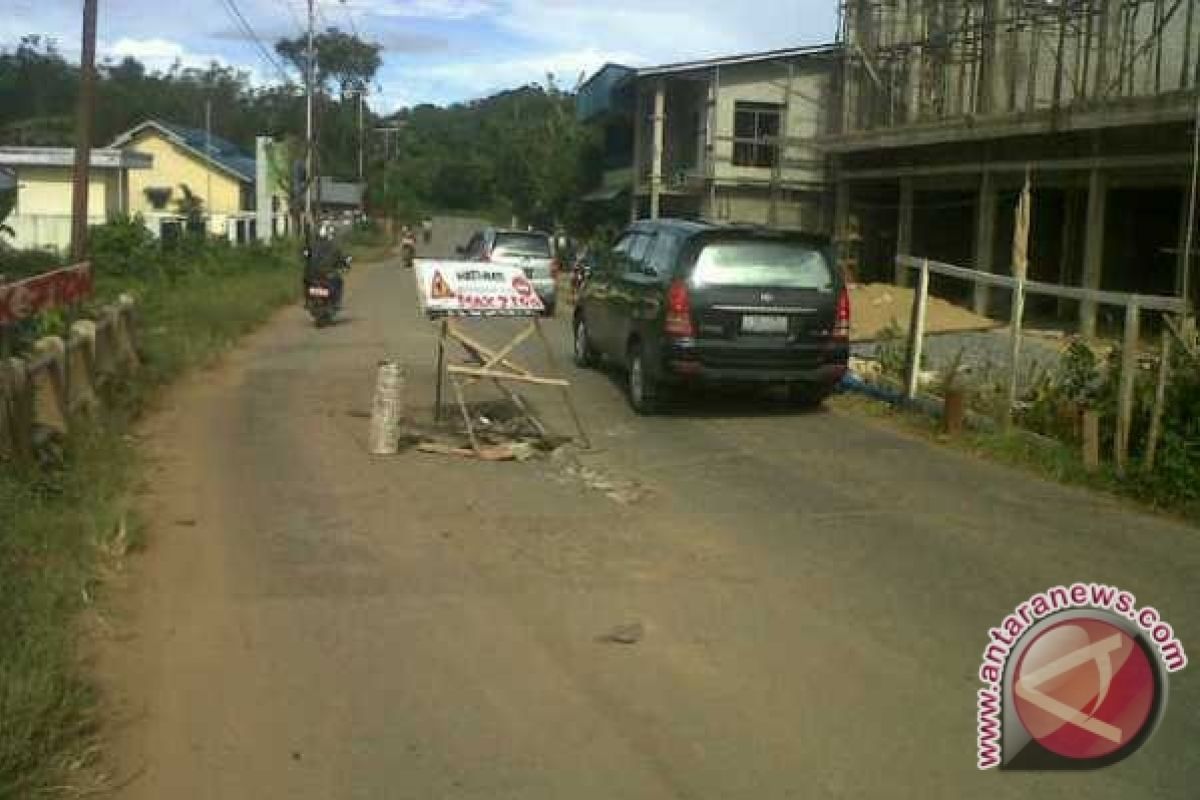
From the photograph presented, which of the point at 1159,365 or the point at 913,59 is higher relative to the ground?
the point at 913,59

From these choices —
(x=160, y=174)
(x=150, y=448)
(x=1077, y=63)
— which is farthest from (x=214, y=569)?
(x=160, y=174)

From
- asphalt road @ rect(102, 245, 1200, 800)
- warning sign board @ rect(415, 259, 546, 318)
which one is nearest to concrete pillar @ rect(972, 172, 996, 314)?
asphalt road @ rect(102, 245, 1200, 800)

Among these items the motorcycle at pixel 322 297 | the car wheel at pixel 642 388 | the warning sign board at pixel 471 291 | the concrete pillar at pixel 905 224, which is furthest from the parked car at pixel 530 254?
the warning sign board at pixel 471 291

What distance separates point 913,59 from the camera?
30266mm

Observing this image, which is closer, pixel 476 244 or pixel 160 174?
pixel 476 244

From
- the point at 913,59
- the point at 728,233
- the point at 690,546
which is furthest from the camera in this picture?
the point at 913,59

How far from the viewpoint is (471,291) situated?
457 inches

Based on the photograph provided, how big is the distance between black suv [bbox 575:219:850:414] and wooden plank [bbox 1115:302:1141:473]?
327cm

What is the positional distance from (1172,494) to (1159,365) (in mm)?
960

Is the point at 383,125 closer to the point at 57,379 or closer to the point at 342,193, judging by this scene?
the point at 342,193

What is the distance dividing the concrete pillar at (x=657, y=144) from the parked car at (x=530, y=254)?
9.33 meters

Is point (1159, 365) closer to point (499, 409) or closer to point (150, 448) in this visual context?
point (499, 409)

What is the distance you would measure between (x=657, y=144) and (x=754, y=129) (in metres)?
2.65

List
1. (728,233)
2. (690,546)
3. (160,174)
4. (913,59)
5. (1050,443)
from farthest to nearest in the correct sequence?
(160,174) → (913,59) → (728,233) → (1050,443) → (690,546)
